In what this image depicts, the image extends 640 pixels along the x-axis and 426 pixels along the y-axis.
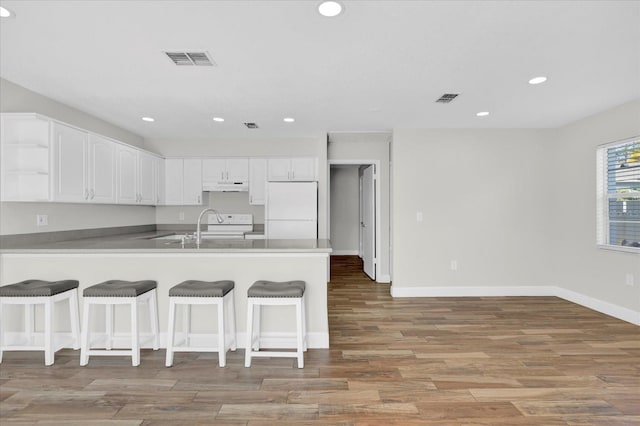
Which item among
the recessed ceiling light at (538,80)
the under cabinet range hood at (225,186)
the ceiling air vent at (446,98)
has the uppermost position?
the ceiling air vent at (446,98)

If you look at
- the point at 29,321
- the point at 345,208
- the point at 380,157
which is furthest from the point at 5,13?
the point at 345,208

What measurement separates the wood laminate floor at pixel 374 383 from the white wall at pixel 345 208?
206 inches

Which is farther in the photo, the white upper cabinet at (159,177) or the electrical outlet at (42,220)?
the white upper cabinet at (159,177)

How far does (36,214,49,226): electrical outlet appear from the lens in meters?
3.31

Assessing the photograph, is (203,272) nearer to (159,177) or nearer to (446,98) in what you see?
(159,177)

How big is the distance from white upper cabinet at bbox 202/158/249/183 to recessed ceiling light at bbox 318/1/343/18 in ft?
11.6

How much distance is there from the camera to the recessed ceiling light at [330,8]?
187cm

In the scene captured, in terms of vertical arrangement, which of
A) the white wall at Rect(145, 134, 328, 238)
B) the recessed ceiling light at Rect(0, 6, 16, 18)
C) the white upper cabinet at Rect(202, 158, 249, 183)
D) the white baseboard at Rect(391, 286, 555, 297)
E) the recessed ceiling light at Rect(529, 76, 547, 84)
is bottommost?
the white baseboard at Rect(391, 286, 555, 297)

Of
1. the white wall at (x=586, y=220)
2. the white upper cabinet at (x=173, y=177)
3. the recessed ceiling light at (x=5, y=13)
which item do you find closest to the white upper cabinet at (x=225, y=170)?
the white upper cabinet at (x=173, y=177)

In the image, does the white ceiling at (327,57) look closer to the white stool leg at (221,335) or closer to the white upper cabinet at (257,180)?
the white upper cabinet at (257,180)

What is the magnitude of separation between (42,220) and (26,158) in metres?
0.70

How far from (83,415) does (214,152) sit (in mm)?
4022

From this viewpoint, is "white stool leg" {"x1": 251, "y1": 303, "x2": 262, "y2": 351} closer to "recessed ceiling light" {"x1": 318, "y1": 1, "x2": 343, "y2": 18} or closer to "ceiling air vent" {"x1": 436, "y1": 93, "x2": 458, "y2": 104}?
"recessed ceiling light" {"x1": 318, "y1": 1, "x2": 343, "y2": 18}

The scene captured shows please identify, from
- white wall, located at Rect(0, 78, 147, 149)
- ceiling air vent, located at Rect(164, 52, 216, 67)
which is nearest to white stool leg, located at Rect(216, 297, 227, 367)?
ceiling air vent, located at Rect(164, 52, 216, 67)
